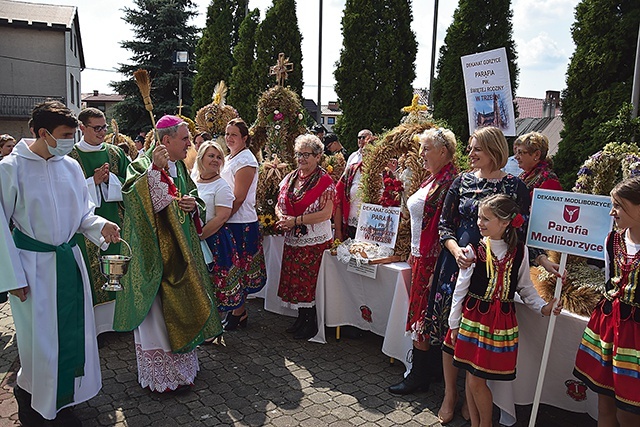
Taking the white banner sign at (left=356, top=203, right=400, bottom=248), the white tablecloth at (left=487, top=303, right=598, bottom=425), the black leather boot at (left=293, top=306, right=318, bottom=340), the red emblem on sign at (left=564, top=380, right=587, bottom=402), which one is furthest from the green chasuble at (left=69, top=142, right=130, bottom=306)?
the red emblem on sign at (left=564, top=380, right=587, bottom=402)

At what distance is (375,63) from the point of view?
12898 mm

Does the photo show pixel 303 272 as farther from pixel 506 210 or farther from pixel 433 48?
pixel 433 48

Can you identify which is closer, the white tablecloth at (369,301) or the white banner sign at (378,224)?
the white tablecloth at (369,301)

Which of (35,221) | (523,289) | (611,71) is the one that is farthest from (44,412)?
(611,71)

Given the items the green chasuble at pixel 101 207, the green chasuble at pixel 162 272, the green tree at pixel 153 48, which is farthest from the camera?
the green tree at pixel 153 48

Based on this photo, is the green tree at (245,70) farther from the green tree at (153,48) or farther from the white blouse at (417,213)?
the white blouse at (417,213)

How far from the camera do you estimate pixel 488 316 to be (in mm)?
2975

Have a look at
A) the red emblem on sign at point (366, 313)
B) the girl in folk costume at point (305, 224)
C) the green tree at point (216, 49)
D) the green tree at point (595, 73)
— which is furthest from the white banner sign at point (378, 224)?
the green tree at point (216, 49)

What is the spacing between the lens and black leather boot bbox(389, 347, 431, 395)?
12.5ft

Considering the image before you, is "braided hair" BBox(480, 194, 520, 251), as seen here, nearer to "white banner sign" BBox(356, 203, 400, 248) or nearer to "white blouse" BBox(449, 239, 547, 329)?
"white blouse" BBox(449, 239, 547, 329)

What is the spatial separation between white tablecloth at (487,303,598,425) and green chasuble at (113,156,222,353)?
2.17 metres

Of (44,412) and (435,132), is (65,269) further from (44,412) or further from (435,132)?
(435,132)

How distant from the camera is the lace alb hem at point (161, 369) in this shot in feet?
12.3

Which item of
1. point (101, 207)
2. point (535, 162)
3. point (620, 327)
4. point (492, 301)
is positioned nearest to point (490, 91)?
point (535, 162)
